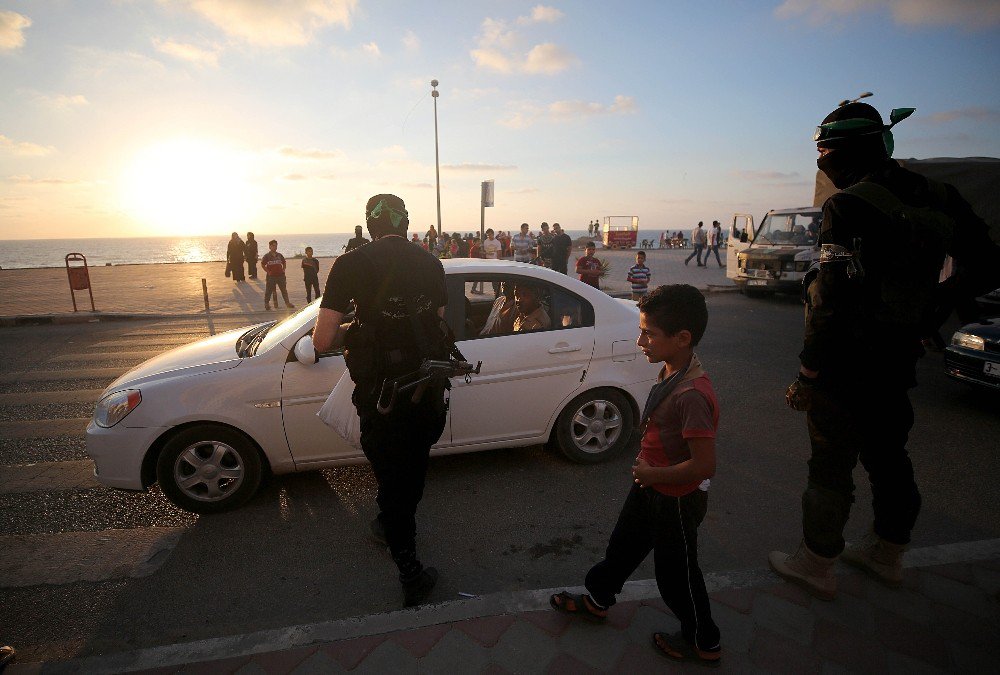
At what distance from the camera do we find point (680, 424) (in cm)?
182

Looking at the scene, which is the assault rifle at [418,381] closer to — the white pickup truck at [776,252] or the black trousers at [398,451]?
the black trousers at [398,451]

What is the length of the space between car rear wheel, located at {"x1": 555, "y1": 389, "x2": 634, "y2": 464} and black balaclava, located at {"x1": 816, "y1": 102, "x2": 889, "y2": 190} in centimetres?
218

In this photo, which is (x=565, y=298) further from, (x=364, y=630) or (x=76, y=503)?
(x=76, y=503)

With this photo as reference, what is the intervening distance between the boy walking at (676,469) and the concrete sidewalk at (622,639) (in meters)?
0.25

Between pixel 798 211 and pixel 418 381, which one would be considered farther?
pixel 798 211

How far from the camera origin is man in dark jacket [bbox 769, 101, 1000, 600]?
2.10 metres

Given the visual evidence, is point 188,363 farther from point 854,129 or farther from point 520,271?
point 854,129

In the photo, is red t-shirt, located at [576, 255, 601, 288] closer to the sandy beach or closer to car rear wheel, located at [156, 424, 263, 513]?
the sandy beach

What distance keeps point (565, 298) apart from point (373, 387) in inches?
78.8

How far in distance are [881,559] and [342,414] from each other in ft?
9.31

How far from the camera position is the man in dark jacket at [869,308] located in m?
2.10

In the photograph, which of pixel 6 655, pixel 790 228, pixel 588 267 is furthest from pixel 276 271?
pixel 790 228

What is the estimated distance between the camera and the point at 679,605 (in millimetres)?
1984

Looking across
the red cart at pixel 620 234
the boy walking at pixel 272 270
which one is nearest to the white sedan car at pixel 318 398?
the boy walking at pixel 272 270
